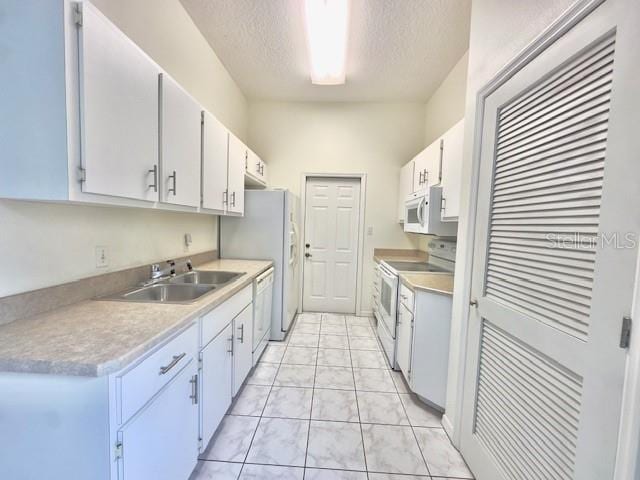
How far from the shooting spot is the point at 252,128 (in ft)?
13.2

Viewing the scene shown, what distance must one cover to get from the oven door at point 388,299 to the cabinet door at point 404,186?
0.90 meters

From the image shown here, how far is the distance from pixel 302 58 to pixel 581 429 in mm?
3306

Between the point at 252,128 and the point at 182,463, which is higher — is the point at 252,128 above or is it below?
above

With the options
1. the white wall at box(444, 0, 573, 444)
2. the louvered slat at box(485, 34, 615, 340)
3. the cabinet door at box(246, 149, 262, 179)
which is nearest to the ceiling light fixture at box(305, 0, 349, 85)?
the white wall at box(444, 0, 573, 444)

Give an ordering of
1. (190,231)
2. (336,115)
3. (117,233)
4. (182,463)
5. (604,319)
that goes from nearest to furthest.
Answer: (604,319), (182,463), (117,233), (190,231), (336,115)

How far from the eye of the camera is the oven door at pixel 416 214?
104 inches

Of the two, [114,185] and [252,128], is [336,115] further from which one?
[114,185]

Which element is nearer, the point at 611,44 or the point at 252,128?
the point at 611,44

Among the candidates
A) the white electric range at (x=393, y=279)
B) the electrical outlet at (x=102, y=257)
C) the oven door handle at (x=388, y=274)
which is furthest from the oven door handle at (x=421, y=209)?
the electrical outlet at (x=102, y=257)

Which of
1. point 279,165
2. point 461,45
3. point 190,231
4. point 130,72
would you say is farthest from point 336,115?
point 130,72

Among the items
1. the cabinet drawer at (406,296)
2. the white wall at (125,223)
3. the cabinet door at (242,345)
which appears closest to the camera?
the white wall at (125,223)

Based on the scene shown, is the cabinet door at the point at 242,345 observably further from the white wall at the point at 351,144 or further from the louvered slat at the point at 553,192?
the white wall at the point at 351,144

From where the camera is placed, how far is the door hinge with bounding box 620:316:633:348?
793 millimetres

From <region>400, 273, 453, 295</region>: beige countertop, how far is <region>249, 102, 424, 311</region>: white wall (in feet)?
5.01
